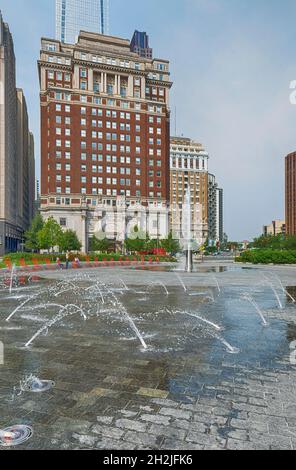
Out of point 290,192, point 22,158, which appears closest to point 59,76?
point 22,158

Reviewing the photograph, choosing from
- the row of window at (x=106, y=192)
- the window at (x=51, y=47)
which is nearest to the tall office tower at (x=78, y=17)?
the window at (x=51, y=47)

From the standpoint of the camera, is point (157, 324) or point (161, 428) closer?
point (161, 428)

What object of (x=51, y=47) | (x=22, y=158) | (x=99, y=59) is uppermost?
(x=51, y=47)

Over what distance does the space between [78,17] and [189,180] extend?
364 ft

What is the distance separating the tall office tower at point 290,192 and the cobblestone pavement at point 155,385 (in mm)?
160302

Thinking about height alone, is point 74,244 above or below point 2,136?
below

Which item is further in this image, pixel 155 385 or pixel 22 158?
pixel 22 158

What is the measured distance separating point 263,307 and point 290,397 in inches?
314

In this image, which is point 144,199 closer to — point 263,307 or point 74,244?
point 74,244

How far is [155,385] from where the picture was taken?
5164 mm

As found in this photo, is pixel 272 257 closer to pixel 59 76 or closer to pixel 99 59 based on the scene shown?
pixel 99 59

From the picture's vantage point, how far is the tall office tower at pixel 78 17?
160 metres
